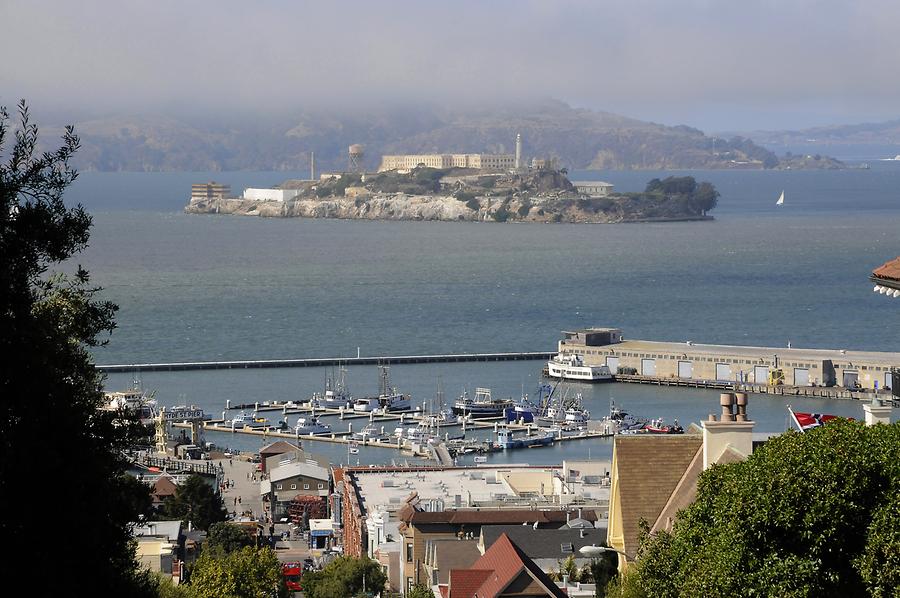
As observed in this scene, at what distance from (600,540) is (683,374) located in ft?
152

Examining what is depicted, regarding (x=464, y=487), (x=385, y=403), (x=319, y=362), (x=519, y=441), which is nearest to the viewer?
(x=464, y=487)

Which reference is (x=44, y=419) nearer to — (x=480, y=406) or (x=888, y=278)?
(x=888, y=278)

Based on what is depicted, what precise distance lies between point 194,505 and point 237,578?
15153 mm

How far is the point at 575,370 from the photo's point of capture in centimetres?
6581

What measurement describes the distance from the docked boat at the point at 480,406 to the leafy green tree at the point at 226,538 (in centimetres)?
2575

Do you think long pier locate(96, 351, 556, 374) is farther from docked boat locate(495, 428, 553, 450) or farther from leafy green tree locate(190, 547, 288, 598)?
leafy green tree locate(190, 547, 288, 598)

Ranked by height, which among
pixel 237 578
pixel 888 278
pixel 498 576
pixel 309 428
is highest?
pixel 888 278

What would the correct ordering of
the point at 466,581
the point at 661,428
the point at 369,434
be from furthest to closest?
the point at 369,434, the point at 661,428, the point at 466,581

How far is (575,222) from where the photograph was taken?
198375 millimetres

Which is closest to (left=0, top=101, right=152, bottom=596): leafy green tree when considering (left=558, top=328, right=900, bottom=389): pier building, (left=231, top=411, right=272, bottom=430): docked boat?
(left=231, top=411, right=272, bottom=430): docked boat

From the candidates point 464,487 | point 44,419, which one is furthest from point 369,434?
point 44,419

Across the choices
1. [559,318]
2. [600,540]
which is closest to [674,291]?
[559,318]

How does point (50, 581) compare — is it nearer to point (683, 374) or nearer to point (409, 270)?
point (683, 374)

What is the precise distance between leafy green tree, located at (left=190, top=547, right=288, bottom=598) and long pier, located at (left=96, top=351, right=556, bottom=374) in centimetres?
4936
